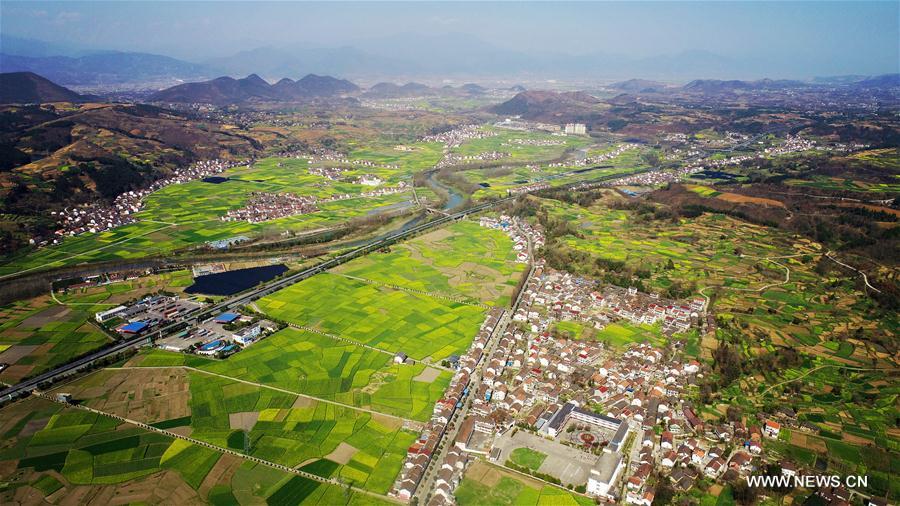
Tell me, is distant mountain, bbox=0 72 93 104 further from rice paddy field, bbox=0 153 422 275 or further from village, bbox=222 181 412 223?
village, bbox=222 181 412 223

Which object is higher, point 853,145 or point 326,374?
point 853,145

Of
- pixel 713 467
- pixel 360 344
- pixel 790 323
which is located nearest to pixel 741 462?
pixel 713 467

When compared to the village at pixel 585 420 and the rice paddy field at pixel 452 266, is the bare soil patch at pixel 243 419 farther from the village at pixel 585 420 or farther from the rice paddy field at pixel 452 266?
the rice paddy field at pixel 452 266

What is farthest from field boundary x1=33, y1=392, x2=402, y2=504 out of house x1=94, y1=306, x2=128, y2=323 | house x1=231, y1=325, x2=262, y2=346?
house x1=94, y1=306, x2=128, y2=323

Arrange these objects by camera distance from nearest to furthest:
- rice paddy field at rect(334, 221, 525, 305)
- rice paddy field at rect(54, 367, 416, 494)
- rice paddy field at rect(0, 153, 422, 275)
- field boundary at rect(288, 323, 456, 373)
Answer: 1. rice paddy field at rect(54, 367, 416, 494)
2. field boundary at rect(288, 323, 456, 373)
3. rice paddy field at rect(334, 221, 525, 305)
4. rice paddy field at rect(0, 153, 422, 275)

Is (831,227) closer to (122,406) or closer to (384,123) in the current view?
(122,406)

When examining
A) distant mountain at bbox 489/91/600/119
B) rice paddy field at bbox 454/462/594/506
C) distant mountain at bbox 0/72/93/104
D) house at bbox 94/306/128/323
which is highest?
distant mountain at bbox 0/72/93/104

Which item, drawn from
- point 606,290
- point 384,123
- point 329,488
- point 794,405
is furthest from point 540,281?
point 384,123
